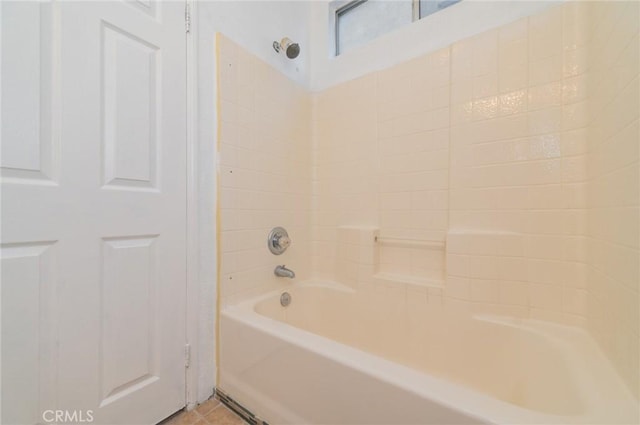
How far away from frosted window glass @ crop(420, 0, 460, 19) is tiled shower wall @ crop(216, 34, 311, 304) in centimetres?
84

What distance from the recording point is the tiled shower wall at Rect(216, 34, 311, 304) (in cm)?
124

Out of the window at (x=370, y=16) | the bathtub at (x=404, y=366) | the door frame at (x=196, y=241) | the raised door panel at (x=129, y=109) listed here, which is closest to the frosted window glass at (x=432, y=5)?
the window at (x=370, y=16)

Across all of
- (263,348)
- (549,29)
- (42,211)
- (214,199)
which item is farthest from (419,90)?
(42,211)

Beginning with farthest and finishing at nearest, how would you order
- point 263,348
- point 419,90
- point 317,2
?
point 317,2
point 419,90
point 263,348

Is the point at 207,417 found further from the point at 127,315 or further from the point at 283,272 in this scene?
the point at 283,272

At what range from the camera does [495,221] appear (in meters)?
1.16

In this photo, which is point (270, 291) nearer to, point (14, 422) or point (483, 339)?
point (14, 422)

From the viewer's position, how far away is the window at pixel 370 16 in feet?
4.87

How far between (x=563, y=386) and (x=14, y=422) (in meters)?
1.65

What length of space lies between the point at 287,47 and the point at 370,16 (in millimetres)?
669

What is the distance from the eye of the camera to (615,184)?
789 mm

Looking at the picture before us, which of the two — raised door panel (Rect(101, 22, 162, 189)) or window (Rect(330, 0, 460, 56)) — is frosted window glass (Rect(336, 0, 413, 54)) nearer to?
window (Rect(330, 0, 460, 56))

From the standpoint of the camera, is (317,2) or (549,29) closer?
(549,29)

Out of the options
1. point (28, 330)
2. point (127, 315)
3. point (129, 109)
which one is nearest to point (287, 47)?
point (129, 109)
